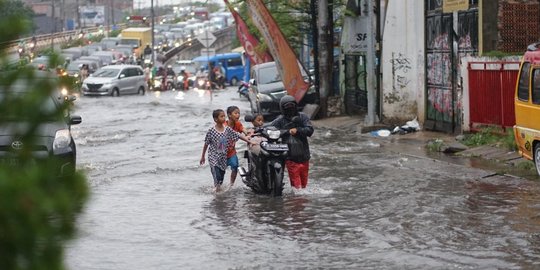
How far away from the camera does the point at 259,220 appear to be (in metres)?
12.1

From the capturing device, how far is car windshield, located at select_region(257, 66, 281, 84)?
1278 inches

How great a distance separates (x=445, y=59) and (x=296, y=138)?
9.45m

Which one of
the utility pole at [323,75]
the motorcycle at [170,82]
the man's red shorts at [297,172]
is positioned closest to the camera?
the man's red shorts at [297,172]

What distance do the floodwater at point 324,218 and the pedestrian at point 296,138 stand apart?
357mm

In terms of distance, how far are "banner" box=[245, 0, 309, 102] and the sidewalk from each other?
2745mm

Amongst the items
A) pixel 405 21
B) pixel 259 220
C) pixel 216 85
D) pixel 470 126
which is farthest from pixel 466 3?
pixel 216 85

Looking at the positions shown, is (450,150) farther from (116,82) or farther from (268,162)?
(116,82)

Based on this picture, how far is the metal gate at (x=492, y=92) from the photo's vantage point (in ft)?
61.2

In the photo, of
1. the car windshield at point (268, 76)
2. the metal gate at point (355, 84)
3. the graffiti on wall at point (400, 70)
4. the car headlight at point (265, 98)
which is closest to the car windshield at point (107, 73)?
the car windshield at point (268, 76)

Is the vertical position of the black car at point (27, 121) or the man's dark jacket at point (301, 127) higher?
the black car at point (27, 121)

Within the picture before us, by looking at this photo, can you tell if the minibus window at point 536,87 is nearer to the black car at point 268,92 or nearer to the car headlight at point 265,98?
the black car at point 268,92

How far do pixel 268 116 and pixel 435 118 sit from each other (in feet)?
28.6

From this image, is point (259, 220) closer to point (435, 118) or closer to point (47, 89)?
point (47, 89)

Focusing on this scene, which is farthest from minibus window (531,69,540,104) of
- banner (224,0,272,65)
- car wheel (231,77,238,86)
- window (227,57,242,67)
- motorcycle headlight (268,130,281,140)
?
car wheel (231,77,238,86)
